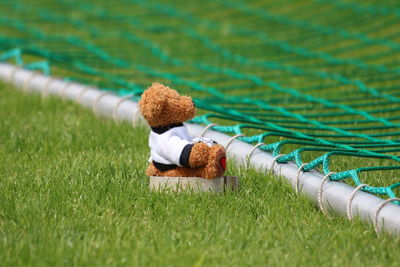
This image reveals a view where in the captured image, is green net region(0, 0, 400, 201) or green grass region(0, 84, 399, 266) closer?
green grass region(0, 84, 399, 266)

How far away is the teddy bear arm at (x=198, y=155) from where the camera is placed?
2988 millimetres

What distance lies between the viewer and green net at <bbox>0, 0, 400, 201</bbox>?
13.7 feet

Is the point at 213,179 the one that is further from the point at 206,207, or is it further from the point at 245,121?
the point at 245,121

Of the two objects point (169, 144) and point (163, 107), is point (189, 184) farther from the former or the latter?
point (163, 107)

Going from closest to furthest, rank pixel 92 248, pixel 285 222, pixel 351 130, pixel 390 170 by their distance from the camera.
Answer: pixel 92 248 < pixel 285 222 < pixel 390 170 < pixel 351 130

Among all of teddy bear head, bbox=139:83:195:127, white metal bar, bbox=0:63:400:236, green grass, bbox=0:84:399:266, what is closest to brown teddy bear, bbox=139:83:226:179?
teddy bear head, bbox=139:83:195:127

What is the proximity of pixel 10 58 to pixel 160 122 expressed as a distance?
4.38 m

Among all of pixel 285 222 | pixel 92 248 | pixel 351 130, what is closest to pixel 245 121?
pixel 351 130

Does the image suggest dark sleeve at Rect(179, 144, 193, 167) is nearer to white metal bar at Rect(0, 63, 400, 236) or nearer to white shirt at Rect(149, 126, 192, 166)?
white shirt at Rect(149, 126, 192, 166)

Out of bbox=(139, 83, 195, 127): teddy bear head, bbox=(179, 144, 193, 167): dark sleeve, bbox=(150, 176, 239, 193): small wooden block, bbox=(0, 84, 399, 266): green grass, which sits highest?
bbox=(139, 83, 195, 127): teddy bear head

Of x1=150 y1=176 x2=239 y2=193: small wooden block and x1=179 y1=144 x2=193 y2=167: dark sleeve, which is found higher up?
x1=179 y1=144 x2=193 y2=167: dark sleeve

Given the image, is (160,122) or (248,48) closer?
(160,122)

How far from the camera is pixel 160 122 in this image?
308cm

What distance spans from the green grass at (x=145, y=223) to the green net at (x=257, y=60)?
314mm
